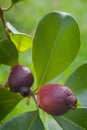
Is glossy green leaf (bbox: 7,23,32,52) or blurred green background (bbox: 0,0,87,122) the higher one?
glossy green leaf (bbox: 7,23,32,52)

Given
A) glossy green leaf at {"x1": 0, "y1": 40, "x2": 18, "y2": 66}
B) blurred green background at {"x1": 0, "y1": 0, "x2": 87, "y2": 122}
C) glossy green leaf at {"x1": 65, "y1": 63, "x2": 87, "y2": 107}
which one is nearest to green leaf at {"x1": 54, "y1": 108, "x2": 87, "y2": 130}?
glossy green leaf at {"x1": 65, "y1": 63, "x2": 87, "y2": 107}

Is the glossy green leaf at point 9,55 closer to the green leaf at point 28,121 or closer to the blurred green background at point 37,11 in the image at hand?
the green leaf at point 28,121

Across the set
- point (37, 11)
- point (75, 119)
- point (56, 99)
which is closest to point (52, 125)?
point (75, 119)

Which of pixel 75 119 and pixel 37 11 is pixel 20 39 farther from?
pixel 37 11

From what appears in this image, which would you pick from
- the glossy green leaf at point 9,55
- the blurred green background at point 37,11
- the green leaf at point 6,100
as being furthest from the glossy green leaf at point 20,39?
the blurred green background at point 37,11

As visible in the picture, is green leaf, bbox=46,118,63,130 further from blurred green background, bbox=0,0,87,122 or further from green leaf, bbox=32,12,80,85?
blurred green background, bbox=0,0,87,122
